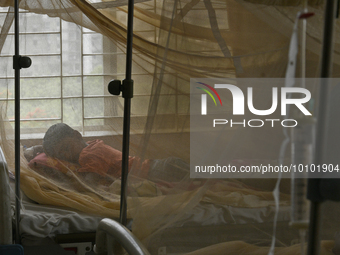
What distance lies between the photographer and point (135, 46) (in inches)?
55.1

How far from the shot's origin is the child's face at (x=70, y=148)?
5.42 feet

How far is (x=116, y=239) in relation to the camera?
2.74ft

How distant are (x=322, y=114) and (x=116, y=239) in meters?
0.63

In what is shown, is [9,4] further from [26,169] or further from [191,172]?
[191,172]

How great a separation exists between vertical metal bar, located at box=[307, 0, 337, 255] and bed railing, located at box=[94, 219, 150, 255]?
47 cm

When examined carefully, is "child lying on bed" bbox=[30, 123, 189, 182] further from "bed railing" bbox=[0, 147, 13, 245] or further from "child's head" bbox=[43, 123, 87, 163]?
"bed railing" bbox=[0, 147, 13, 245]

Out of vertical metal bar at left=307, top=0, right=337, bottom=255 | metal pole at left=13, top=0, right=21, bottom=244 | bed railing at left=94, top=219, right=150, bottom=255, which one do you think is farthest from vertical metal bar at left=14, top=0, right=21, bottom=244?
vertical metal bar at left=307, top=0, right=337, bottom=255

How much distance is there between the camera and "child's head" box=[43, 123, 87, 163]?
5.36ft

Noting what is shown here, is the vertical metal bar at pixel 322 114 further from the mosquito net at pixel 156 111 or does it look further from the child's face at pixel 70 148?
the child's face at pixel 70 148

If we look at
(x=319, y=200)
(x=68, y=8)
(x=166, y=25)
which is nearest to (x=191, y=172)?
(x=166, y=25)

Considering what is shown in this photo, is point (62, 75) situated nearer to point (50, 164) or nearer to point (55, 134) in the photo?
point (55, 134)

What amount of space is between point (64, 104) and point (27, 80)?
0.20 m

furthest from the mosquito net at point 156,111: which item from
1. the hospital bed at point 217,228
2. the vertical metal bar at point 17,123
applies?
the vertical metal bar at point 17,123

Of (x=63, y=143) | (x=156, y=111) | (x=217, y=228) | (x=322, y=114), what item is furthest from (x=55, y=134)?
(x=322, y=114)
